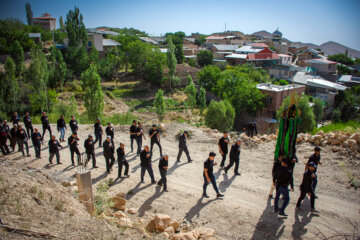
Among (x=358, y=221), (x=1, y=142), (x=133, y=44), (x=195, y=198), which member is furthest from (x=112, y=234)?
(x=133, y=44)

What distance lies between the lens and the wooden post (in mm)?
→ 6625


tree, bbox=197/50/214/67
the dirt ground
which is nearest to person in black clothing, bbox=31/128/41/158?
the dirt ground

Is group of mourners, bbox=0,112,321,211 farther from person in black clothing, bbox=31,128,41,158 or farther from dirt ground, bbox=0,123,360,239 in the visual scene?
dirt ground, bbox=0,123,360,239

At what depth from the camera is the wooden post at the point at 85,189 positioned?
662cm

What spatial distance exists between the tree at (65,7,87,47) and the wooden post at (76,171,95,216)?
163 feet

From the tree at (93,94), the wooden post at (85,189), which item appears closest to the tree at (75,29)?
the tree at (93,94)

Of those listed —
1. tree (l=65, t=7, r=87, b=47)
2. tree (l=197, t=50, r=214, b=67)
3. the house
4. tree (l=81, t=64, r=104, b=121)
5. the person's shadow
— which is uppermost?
the house

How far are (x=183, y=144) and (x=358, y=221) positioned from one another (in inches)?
266

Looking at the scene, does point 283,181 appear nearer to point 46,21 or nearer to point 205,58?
point 205,58

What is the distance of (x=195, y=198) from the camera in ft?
27.9

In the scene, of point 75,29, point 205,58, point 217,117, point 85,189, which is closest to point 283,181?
point 85,189

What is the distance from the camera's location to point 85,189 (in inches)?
265

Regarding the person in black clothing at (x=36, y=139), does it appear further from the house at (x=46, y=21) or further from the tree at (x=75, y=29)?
the house at (x=46, y=21)

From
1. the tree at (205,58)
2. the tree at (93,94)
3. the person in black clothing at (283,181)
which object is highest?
the tree at (205,58)
